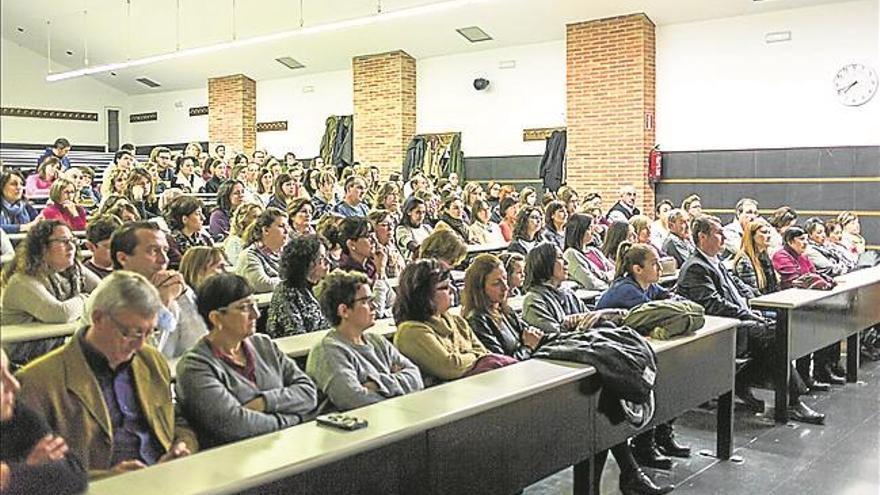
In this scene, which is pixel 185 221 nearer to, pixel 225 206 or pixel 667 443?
pixel 225 206

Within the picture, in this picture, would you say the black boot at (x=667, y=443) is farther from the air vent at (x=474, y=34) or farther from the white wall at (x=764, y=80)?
the air vent at (x=474, y=34)

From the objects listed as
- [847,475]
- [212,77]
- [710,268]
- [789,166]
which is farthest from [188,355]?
[212,77]

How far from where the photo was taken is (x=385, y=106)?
43.8ft

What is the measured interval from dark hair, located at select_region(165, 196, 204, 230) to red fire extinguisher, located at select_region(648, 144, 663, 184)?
679cm

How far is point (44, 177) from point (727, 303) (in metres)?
A: 6.77

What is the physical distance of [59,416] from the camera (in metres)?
2.14

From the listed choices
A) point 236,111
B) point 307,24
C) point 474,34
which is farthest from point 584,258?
point 236,111

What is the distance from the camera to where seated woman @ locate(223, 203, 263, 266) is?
5.44 meters

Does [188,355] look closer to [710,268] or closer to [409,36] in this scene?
[710,268]

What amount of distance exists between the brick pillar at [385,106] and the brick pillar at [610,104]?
2955 millimetres

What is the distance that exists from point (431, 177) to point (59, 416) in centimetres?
1090

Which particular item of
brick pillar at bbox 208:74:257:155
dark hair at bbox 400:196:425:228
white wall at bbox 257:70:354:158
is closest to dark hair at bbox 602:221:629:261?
dark hair at bbox 400:196:425:228

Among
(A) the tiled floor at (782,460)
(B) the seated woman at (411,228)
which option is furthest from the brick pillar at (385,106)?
(A) the tiled floor at (782,460)

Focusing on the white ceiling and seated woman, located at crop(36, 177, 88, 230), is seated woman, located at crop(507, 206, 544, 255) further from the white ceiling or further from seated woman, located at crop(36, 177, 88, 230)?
the white ceiling
